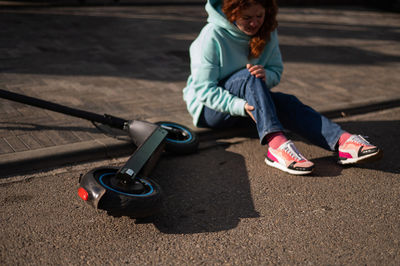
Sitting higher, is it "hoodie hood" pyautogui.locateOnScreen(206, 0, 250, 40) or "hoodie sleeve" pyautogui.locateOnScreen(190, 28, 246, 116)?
"hoodie hood" pyautogui.locateOnScreen(206, 0, 250, 40)

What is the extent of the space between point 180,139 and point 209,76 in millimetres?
535

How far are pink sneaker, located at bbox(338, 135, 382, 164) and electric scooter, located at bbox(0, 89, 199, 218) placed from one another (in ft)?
3.85

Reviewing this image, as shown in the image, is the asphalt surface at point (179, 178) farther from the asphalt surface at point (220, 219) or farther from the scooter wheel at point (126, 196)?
the scooter wheel at point (126, 196)

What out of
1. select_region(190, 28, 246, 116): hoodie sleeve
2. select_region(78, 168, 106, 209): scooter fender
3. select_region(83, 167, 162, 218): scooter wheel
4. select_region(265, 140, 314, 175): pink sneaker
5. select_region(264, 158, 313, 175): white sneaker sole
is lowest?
select_region(264, 158, 313, 175): white sneaker sole

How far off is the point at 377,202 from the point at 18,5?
8542mm

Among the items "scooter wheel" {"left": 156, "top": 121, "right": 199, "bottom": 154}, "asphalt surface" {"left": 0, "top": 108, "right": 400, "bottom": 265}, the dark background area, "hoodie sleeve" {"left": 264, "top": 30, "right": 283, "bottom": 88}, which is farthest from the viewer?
the dark background area

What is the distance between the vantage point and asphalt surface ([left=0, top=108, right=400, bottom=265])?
2326mm

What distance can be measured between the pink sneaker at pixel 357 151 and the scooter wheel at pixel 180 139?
1087mm

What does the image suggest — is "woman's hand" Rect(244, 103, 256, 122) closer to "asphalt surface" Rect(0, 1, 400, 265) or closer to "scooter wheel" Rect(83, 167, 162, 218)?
"asphalt surface" Rect(0, 1, 400, 265)

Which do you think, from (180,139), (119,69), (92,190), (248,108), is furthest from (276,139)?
(119,69)

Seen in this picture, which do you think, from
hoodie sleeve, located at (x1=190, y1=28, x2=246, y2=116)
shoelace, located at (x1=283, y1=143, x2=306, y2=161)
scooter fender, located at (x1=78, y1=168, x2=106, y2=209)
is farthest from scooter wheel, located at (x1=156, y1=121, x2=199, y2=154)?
scooter fender, located at (x1=78, y1=168, x2=106, y2=209)

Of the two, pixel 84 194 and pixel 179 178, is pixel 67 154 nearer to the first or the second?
pixel 179 178

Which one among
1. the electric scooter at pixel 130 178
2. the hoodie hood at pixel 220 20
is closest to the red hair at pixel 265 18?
the hoodie hood at pixel 220 20

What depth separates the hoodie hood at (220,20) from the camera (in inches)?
140
